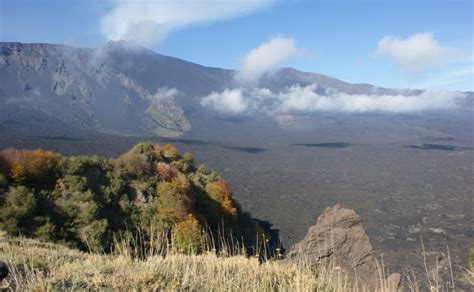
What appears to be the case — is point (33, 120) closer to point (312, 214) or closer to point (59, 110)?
point (59, 110)

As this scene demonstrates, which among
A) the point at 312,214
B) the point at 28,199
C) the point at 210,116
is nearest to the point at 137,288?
the point at 28,199

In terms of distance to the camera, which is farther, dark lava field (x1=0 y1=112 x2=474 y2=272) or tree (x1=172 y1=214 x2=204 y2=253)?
dark lava field (x1=0 y1=112 x2=474 y2=272)

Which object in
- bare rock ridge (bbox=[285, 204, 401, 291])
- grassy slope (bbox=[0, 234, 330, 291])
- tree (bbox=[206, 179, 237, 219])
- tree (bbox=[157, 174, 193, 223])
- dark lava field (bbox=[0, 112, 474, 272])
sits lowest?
dark lava field (bbox=[0, 112, 474, 272])

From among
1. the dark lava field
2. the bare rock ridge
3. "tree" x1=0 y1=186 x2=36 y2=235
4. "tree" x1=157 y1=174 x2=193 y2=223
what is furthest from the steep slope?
the bare rock ridge

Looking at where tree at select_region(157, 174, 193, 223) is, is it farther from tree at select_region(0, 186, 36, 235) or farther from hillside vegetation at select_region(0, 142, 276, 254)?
tree at select_region(0, 186, 36, 235)

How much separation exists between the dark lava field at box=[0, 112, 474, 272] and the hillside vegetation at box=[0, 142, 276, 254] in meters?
11.2

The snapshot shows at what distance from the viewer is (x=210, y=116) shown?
17175 centimetres

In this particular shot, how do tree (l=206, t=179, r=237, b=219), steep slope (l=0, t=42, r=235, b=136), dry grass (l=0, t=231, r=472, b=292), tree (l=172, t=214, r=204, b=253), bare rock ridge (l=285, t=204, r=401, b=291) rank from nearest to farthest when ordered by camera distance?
dry grass (l=0, t=231, r=472, b=292)
bare rock ridge (l=285, t=204, r=401, b=291)
tree (l=172, t=214, r=204, b=253)
tree (l=206, t=179, r=237, b=219)
steep slope (l=0, t=42, r=235, b=136)

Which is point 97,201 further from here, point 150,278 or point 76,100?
point 76,100

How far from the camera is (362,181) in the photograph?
209ft

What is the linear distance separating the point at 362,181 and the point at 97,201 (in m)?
52.3

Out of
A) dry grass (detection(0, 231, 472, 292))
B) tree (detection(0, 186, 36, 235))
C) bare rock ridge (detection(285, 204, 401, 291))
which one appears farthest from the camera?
tree (detection(0, 186, 36, 235))

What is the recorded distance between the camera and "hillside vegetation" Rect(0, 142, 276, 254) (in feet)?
51.8

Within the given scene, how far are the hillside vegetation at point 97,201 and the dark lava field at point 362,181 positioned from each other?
11188 millimetres
